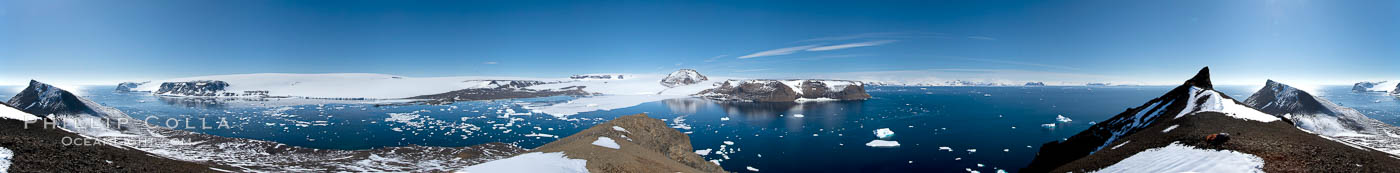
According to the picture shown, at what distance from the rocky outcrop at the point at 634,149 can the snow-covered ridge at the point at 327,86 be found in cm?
11829

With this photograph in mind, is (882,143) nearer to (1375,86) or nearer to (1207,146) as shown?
(1207,146)

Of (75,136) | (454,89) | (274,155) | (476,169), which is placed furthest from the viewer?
(454,89)

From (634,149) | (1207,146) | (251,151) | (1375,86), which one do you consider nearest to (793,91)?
(634,149)

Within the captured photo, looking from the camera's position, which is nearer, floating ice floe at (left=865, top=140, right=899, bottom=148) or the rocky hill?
the rocky hill

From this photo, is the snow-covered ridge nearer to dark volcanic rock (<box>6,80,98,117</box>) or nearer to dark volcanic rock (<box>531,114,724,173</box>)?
dark volcanic rock (<box>6,80,98,117</box>)

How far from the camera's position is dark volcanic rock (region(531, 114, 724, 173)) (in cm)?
2182

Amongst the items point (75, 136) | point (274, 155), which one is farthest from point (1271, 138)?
point (274, 155)

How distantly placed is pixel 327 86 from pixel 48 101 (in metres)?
121

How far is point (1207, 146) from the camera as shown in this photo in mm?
14289

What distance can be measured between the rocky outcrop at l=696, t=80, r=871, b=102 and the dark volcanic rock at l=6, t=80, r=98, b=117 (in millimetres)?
102737

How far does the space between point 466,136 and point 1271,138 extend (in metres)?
48.4

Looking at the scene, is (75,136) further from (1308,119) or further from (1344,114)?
(1344,114)

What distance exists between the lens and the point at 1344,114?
48.1 meters

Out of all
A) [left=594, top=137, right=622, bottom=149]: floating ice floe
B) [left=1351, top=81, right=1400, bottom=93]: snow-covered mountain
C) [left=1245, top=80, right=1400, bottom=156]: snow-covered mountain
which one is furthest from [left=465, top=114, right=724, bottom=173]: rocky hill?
[left=1351, top=81, right=1400, bottom=93]: snow-covered mountain
